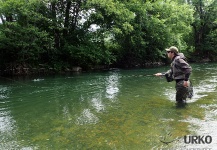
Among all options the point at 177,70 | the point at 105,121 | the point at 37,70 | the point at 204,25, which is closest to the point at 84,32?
the point at 37,70

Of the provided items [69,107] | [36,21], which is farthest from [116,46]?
[69,107]

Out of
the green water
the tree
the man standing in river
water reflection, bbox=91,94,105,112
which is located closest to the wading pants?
the man standing in river

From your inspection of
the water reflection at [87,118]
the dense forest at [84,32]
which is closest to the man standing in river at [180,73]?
the water reflection at [87,118]

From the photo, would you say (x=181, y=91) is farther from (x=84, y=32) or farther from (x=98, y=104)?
(x=84, y=32)

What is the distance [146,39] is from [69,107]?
22820 mm

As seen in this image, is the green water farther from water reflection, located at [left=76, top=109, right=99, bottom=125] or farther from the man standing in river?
the man standing in river

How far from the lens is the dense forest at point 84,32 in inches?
789

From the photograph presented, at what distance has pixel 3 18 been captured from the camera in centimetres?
2181

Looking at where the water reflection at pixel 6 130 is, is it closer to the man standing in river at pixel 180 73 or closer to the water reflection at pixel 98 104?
the water reflection at pixel 98 104

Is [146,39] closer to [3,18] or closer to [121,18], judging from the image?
[121,18]

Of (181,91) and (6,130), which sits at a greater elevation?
(181,91)

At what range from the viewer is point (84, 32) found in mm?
25406

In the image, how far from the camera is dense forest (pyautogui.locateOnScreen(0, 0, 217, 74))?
20031 millimetres

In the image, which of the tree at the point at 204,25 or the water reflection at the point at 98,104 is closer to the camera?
the water reflection at the point at 98,104
